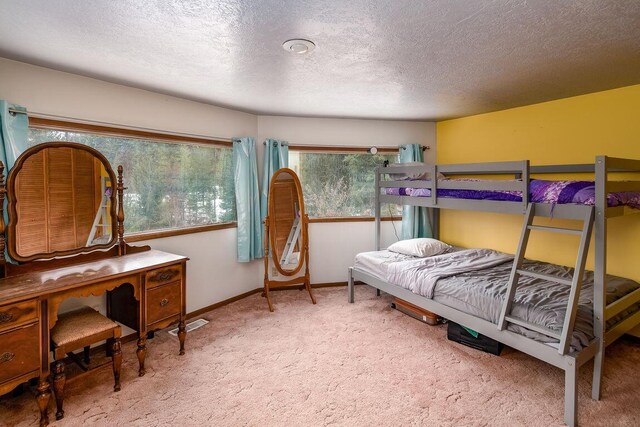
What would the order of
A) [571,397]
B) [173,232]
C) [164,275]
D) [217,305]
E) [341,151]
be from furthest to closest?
[341,151] → [217,305] → [173,232] → [164,275] → [571,397]

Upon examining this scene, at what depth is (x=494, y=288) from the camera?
2.67 m

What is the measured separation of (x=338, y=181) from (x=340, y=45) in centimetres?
262

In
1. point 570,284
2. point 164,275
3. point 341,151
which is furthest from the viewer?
point 341,151

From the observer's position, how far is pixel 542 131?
366cm

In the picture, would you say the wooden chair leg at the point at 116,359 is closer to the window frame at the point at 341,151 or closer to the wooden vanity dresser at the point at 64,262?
the wooden vanity dresser at the point at 64,262

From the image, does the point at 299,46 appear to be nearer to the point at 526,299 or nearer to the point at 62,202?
the point at 62,202

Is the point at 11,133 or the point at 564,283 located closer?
the point at 564,283

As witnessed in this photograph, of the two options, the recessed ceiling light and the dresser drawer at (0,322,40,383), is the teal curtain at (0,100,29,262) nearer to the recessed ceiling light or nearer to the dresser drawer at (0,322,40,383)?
the dresser drawer at (0,322,40,383)

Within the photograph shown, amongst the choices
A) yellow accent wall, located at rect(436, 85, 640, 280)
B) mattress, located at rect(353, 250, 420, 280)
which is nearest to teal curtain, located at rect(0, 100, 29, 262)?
mattress, located at rect(353, 250, 420, 280)

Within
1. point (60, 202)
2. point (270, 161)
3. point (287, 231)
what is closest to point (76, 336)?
point (60, 202)

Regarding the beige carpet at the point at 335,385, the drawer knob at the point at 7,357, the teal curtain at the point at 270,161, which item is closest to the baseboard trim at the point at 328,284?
the teal curtain at the point at 270,161

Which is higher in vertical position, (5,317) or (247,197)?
(247,197)

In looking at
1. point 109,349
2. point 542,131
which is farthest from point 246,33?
point 542,131

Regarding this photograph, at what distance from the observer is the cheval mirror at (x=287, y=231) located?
4031 millimetres
